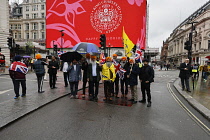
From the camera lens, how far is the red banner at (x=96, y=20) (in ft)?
117

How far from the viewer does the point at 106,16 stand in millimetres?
36500

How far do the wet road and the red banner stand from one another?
105ft

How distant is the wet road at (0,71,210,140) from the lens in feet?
11.1

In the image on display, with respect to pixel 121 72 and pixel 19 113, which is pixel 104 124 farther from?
pixel 121 72

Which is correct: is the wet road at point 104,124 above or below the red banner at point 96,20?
below

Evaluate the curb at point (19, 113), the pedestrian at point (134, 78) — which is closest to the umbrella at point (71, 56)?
the curb at point (19, 113)

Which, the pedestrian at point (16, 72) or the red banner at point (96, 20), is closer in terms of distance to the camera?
the pedestrian at point (16, 72)

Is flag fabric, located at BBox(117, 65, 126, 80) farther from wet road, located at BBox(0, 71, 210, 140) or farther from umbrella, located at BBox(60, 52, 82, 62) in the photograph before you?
umbrella, located at BBox(60, 52, 82, 62)

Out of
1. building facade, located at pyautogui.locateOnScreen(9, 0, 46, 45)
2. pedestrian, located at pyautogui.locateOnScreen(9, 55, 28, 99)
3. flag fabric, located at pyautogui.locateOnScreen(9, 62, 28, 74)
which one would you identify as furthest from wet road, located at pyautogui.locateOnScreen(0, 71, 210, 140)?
building facade, located at pyautogui.locateOnScreen(9, 0, 46, 45)

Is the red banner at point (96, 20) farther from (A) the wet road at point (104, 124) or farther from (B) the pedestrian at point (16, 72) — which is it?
(A) the wet road at point (104, 124)

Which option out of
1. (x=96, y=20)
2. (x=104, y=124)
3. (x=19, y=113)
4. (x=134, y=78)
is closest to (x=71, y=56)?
(x=134, y=78)

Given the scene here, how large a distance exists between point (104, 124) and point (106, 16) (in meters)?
35.6

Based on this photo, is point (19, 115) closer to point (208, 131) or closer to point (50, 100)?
point (50, 100)

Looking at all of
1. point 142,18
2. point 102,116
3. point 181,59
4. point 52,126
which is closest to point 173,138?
point 102,116
